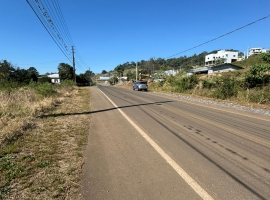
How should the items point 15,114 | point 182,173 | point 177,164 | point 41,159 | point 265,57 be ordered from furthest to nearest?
point 265,57, point 15,114, point 41,159, point 177,164, point 182,173

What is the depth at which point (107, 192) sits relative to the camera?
295 cm

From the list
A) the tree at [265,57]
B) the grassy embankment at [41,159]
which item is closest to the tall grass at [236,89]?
the tree at [265,57]

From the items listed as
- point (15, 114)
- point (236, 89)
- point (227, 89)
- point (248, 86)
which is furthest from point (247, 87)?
point (15, 114)

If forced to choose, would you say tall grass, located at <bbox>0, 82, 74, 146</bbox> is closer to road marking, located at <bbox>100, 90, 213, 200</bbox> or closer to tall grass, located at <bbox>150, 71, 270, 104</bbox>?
road marking, located at <bbox>100, 90, 213, 200</bbox>

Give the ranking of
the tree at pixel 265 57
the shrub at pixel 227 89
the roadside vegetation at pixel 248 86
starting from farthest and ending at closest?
1. the shrub at pixel 227 89
2. the tree at pixel 265 57
3. the roadside vegetation at pixel 248 86

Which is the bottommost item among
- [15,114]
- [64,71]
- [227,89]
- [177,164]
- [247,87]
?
[177,164]

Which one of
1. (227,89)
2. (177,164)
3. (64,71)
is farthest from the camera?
(64,71)

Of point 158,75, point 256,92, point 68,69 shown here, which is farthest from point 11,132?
point 68,69

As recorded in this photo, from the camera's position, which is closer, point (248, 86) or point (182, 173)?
point (182, 173)

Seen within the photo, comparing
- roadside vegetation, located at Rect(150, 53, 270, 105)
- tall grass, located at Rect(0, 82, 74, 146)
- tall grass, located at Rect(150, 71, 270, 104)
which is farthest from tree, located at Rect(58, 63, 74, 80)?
roadside vegetation, located at Rect(150, 53, 270, 105)

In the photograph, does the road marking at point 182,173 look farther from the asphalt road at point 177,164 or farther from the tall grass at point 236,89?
the tall grass at point 236,89

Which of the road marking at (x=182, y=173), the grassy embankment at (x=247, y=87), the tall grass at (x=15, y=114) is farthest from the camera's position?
the grassy embankment at (x=247, y=87)

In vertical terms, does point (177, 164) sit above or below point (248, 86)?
below

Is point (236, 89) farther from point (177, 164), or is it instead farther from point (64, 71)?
point (64, 71)
